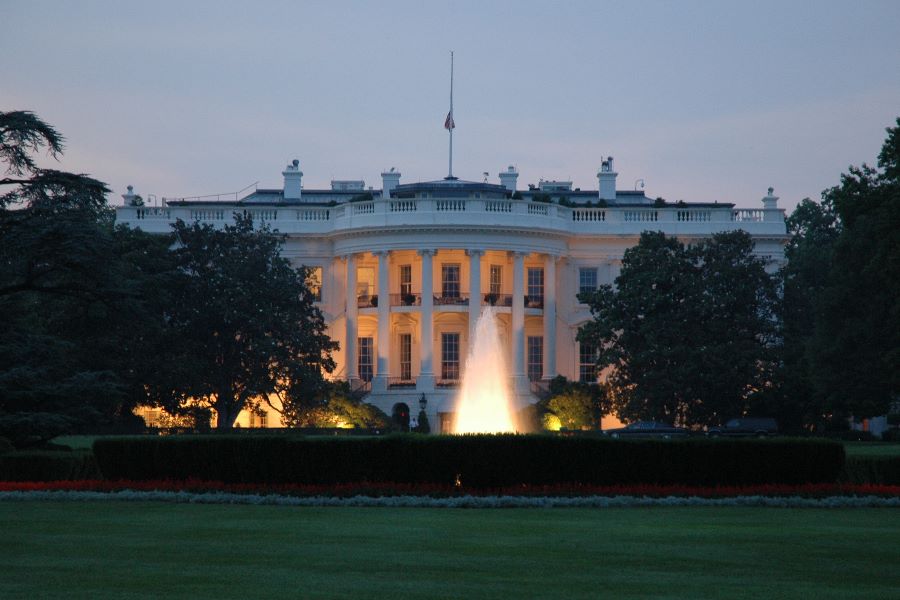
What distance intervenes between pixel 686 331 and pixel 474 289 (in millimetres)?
17626

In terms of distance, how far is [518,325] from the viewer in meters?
83.0

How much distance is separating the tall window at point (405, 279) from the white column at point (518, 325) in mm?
5960

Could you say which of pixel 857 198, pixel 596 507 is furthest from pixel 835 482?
pixel 857 198

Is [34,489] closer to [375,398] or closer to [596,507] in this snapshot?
[596,507]

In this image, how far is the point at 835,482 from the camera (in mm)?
31516

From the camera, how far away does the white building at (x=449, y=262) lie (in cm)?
8300

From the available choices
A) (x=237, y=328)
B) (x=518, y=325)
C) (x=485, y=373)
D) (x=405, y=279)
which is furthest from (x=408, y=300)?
(x=237, y=328)

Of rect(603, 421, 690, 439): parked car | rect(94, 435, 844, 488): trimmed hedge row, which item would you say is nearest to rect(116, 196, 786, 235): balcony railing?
rect(603, 421, 690, 439): parked car

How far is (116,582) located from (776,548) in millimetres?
8535

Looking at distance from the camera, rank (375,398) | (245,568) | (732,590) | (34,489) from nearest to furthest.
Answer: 1. (732,590)
2. (245,568)
3. (34,489)
4. (375,398)

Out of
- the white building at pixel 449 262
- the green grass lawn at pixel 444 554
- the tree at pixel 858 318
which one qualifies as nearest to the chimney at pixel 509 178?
the white building at pixel 449 262

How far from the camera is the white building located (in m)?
83.0

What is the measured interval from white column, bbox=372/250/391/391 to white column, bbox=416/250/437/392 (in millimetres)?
1730

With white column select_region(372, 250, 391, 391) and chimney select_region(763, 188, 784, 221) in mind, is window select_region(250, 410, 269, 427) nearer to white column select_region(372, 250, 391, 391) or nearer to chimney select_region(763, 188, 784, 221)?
white column select_region(372, 250, 391, 391)
